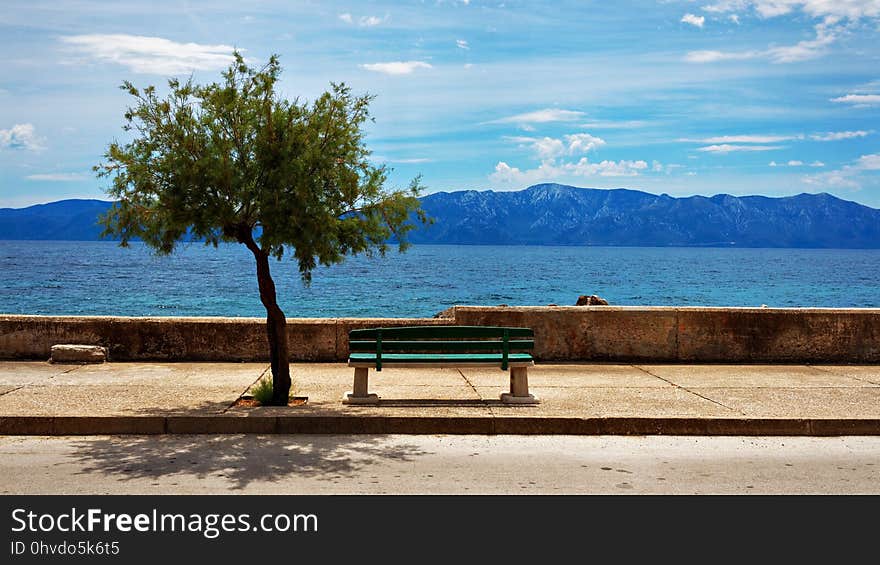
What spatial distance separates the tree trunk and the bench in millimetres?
672

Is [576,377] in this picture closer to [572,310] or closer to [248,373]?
[572,310]

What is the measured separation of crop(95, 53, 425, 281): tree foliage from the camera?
8891mm

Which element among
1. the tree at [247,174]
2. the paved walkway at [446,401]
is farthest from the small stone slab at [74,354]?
the tree at [247,174]

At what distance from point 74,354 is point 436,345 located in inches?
215

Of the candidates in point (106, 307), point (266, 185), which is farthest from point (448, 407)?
point (106, 307)

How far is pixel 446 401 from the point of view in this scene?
9789mm

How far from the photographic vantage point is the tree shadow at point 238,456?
23.7 feet

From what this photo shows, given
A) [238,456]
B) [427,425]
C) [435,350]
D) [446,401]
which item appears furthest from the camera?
[435,350]

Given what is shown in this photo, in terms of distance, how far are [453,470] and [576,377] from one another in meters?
4.57

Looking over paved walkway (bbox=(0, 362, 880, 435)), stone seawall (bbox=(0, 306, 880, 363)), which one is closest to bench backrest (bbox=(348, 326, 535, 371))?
paved walkway (bbox=(0, 362, 880, 435))

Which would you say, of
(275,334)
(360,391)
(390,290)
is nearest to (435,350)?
(360,391)

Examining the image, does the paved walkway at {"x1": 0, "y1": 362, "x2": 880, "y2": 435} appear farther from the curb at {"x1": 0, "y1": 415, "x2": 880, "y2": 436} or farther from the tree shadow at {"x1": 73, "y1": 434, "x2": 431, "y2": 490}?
the tree shadow at {"x1": 73, "y1": 434, "x2": 431, "y2": 490}

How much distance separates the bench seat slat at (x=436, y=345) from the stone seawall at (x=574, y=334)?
2.79 m

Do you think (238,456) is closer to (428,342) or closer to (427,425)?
(427,425)
